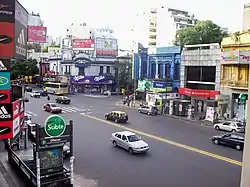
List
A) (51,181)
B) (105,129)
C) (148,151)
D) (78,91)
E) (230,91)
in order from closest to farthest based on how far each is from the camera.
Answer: (51,181)
(148,151)
(105,129)
(230,91)
(78,91)

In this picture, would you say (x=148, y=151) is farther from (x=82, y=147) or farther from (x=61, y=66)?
(x=61, y=66)

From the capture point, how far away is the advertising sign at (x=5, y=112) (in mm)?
10766

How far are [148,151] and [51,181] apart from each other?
29.8 feet

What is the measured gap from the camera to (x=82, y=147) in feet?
77.4

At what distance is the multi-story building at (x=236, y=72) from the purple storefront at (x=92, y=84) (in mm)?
40091

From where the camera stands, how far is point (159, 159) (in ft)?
67.6

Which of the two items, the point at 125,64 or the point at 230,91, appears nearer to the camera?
the point at 230,91

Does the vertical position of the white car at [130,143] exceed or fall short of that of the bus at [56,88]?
it falls short

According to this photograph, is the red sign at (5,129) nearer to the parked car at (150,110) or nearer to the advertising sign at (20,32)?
the advertising sign at (20,32)

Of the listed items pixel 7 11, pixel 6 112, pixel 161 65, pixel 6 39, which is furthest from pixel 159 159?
pixel 161 65

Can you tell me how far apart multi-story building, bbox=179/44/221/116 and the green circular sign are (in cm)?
2465

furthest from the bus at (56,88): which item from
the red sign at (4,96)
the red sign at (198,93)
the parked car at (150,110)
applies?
the red sign at (4,96)

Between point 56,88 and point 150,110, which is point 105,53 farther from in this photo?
point 150,110

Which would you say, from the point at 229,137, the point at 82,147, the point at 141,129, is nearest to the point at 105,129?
the point at 141,129
